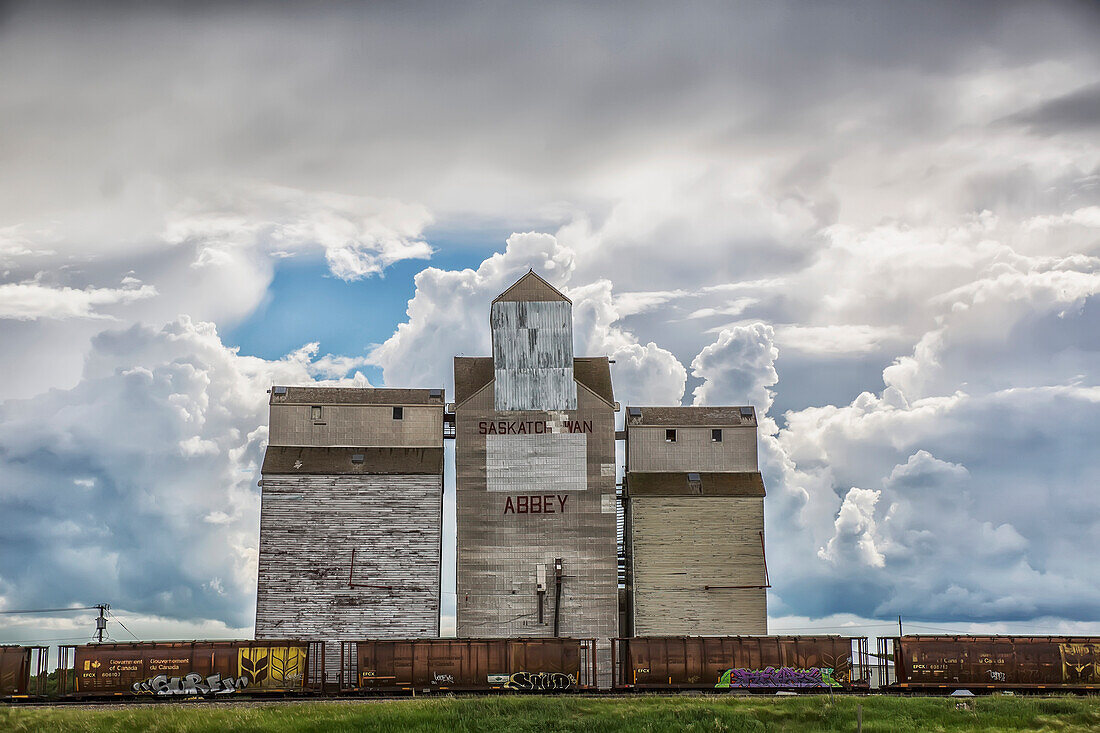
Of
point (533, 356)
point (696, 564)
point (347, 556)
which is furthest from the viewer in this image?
point (533, 356)

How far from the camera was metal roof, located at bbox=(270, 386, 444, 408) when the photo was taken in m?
74.3

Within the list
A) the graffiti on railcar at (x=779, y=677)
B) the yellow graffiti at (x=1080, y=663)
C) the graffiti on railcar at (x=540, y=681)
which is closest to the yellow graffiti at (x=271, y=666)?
the graffiti on railcar at (x=540, y=681)

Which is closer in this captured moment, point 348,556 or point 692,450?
point 348,556

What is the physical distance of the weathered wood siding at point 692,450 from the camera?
7500 centimetres

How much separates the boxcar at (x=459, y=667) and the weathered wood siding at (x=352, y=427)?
Result: 1884cm

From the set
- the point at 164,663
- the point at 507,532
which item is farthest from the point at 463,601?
the point at 164,663

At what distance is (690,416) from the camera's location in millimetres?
76562

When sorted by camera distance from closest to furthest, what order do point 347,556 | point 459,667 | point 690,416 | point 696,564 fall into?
point 459,667
point 347,556
point 696,564
point 690,416

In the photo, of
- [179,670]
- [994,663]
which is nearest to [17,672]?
[179,670]

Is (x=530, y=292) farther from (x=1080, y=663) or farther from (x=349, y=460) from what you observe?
(x=1080, y=663)

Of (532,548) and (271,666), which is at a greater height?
(532,548)

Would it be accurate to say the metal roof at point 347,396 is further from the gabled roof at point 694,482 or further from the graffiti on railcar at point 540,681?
the graffiti on railcar at point 540,681

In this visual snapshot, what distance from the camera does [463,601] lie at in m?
70.2

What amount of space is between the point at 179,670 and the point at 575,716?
66.8 feet
